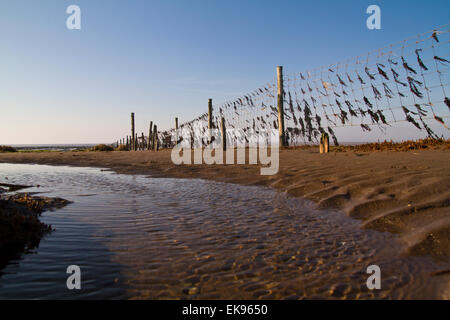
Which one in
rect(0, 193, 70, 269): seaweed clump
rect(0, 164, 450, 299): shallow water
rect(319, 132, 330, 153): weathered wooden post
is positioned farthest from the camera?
rect(319, 132, 330, 153): weathered wooden post

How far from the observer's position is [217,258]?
256 centimetres

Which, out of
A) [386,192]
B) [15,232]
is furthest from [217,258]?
[386,192]

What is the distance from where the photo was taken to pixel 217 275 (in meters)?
2.24

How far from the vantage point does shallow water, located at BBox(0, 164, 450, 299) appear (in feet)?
6.61

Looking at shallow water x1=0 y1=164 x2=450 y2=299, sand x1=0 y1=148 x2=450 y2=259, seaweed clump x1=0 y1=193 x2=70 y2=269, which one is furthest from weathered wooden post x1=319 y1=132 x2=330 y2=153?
seaweed clump x1=0 y1=193 x2=70 y2=269

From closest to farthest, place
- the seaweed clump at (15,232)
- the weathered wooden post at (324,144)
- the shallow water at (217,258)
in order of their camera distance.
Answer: the shallow water at (217,258) → the seaweed clump at (15,232) → the weathered wooden post at (324,144)

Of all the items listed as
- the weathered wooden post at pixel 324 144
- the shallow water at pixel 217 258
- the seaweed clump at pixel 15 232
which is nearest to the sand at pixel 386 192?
the shallow water at pixel 217 258

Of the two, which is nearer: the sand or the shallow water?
the shallow water

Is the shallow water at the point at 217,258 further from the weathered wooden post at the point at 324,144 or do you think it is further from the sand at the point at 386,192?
the weathered wooden post at the point at 324,144

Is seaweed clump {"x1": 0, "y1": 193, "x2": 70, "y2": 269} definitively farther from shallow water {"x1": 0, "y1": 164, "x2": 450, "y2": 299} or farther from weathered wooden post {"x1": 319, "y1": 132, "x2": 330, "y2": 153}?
weathered wooden post {"x1": 319, "y1": 132, "x2": 330, "y2": 153}

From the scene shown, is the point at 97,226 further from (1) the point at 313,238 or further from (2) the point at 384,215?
(2) the point at 384,215

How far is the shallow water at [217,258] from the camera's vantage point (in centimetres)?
202

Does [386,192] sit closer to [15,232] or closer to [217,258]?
[217,258]
